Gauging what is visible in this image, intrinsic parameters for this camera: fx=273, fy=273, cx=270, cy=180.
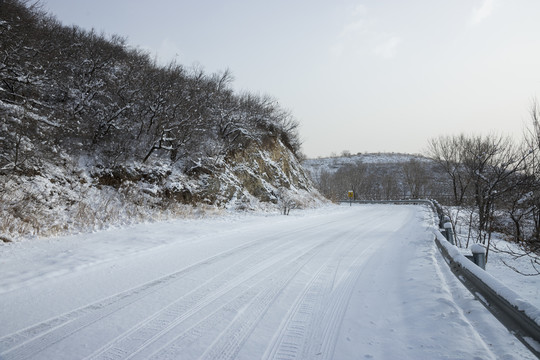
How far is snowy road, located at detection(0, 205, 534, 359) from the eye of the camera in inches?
110

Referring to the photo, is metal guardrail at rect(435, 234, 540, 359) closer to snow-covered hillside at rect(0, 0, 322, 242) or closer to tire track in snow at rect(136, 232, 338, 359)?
tire track in snow at rect(136, 232, 338, 359)

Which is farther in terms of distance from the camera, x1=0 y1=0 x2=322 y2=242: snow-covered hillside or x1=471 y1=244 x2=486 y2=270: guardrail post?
x1=0 y1=0 x2=322 y2=242: snow-covered hillside

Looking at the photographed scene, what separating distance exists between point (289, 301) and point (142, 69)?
15.9m

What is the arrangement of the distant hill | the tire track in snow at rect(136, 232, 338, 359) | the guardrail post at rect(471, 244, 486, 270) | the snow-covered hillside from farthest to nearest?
the distant hill → the snow-covered hillside → the guardrail post at rect(471, 244, 486, 270) → the tire track in snow at rect(136, 232, 338, 359)

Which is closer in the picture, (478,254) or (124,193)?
(478,254)

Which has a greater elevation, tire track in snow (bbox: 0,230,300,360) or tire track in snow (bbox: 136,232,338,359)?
tire track in snow (bbox: 136,232,338,359)

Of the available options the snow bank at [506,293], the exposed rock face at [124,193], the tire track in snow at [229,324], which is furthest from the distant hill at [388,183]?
the snow bank at [506,293]

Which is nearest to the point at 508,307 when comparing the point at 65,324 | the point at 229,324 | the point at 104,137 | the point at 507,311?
the point at 507,311

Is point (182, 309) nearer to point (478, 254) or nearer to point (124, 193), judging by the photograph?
point (478, 254)

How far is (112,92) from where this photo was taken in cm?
1354

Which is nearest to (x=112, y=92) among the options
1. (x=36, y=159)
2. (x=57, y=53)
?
(x=57, y=53)

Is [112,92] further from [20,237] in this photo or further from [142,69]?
[20,237]

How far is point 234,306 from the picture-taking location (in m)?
3.78

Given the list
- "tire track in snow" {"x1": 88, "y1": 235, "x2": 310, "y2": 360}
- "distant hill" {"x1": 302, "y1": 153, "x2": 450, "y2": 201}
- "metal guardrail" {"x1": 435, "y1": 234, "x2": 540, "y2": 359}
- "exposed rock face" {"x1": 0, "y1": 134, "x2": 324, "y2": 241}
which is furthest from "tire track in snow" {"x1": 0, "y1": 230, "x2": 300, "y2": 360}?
"distant hill" {"x1": 302, "y1": 153, "x2": 450, "y2": 201}
